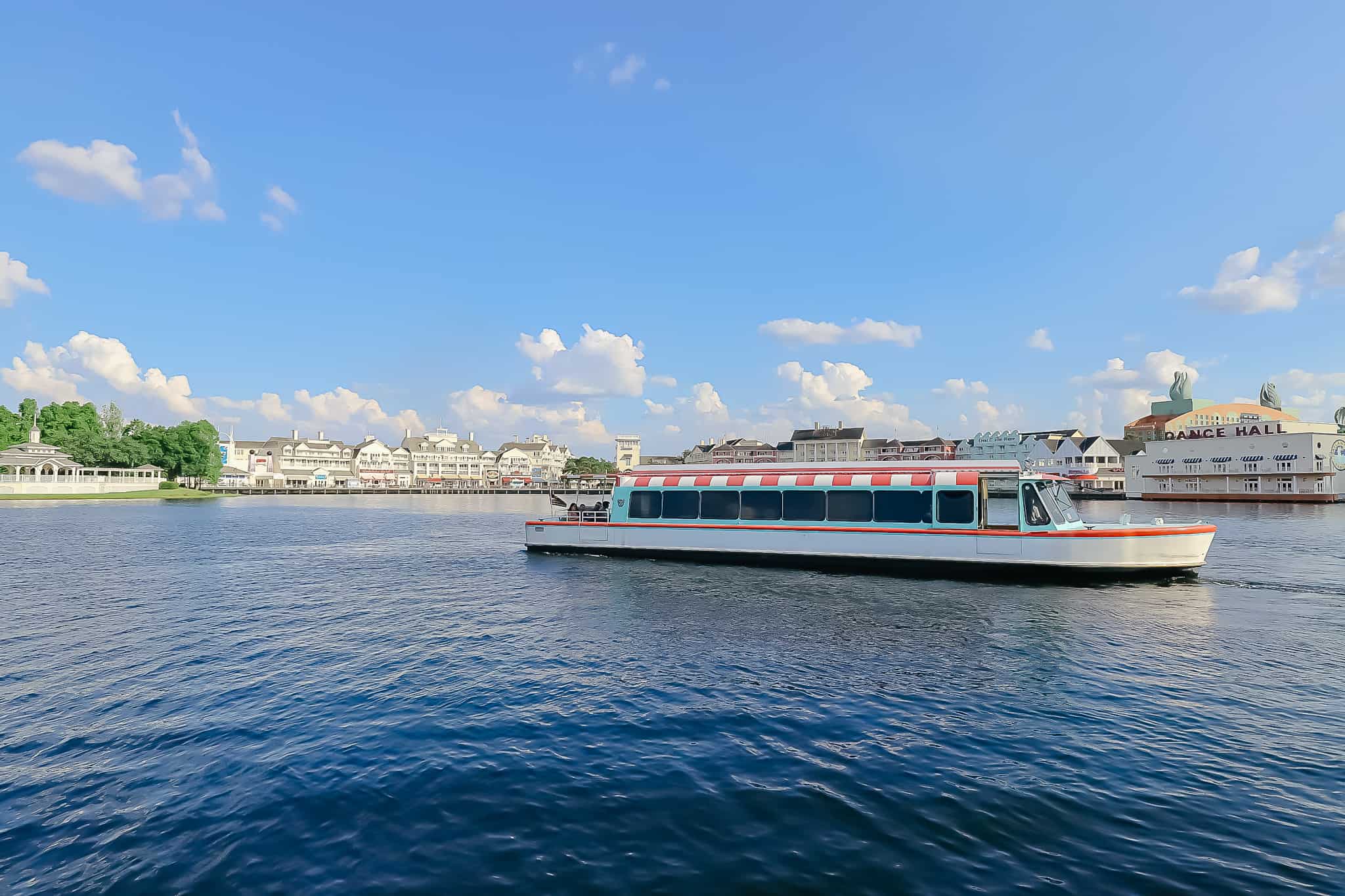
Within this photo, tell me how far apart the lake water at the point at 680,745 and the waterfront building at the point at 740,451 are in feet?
507

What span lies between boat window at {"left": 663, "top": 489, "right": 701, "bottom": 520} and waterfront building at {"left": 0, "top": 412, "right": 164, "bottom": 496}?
108 meters

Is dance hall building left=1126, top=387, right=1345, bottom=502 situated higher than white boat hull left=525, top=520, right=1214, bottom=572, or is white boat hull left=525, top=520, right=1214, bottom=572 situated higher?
dance hall building left=1126, top=387, right=1345, bottom=502

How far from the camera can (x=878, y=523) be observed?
23562mm

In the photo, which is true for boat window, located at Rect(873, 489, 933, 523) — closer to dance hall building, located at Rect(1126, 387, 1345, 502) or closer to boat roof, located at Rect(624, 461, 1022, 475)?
boat roof, located at Rect(624, 461, 1022, 475)

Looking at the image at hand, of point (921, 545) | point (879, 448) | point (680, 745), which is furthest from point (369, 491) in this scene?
point (680, 745)

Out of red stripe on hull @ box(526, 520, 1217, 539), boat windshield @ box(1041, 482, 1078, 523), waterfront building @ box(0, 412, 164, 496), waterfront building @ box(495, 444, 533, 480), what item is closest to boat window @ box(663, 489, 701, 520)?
red stripe on hull @ box(526, 520, 1217, 539)

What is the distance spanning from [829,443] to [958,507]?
154 m

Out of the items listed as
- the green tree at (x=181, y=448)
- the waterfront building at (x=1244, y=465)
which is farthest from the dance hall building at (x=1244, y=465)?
the green tree at (x=181, y=448)

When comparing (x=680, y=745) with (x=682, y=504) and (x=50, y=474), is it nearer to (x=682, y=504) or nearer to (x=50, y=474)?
(x=682, y=504)

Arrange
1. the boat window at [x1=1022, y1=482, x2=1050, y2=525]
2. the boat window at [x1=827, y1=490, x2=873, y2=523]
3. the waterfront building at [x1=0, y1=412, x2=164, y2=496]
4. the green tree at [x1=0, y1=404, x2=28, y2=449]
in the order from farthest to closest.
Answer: the green tree at [x1=0, y1=404, x2=28, y2=449] < the waterfront building at [x1=0, y1=412, x2=164, y2=496] < the boat window at [x1=827, y1=490, x2=873, y2=523] < the boat window at [x1=1022, y1=482, x2=1050, y2=525]

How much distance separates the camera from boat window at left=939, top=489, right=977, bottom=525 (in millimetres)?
22391

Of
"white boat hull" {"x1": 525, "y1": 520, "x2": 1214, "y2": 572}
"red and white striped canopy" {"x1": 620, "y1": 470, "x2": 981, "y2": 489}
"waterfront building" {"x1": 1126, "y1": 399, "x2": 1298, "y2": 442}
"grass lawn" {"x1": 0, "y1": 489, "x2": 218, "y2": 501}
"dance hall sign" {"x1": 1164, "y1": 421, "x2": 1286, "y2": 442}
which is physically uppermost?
"waterfront building" {"x1": 1126, "y1": 399, "x2": 1298, "y2": 442}

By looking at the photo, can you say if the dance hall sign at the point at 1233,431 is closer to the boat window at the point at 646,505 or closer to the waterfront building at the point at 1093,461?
the waterfront building at the point at 1093,461

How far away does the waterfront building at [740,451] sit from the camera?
174 meters
